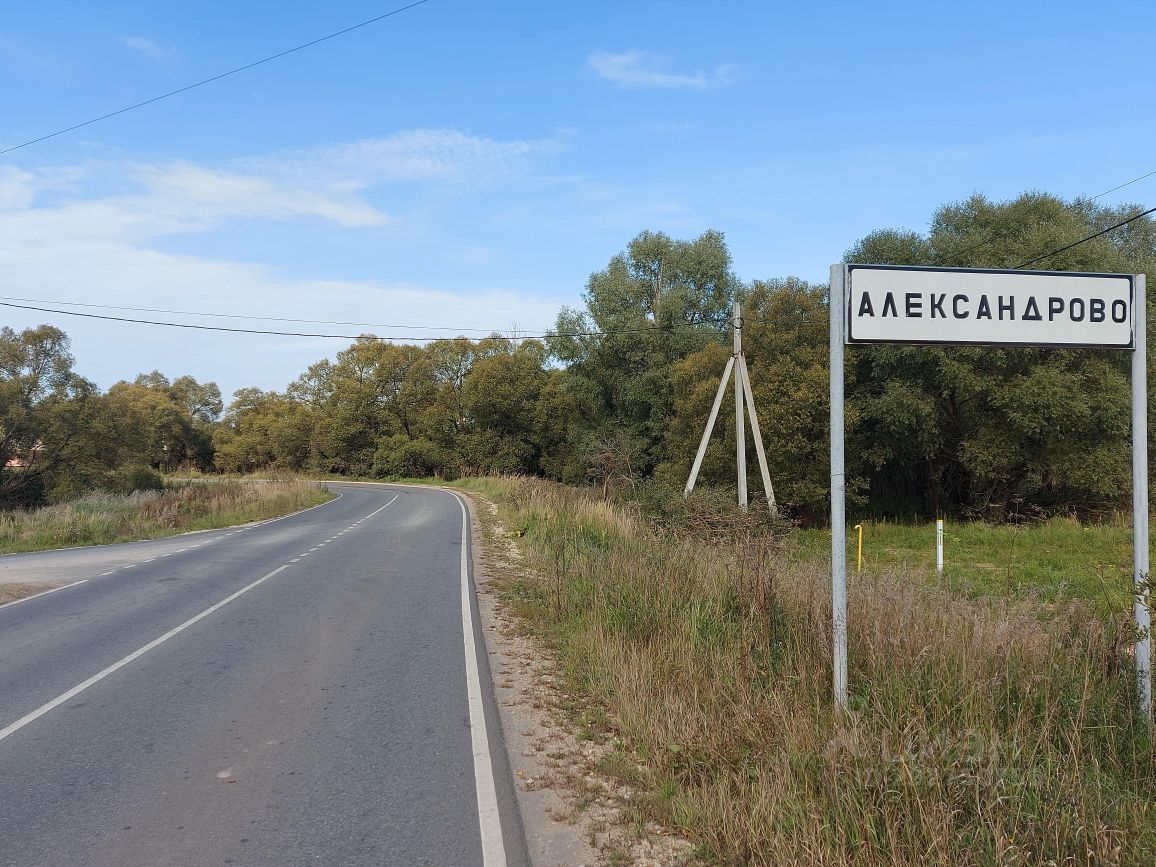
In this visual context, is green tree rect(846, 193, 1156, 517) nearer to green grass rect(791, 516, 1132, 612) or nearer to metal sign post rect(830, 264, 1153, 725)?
green grass rect(791, 516, 1132, 612)

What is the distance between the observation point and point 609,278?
45.8 m

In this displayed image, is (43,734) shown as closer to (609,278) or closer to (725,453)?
(725,453)

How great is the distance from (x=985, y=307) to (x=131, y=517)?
1035 inches

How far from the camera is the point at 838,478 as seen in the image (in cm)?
433

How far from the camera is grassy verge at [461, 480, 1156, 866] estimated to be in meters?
3.25

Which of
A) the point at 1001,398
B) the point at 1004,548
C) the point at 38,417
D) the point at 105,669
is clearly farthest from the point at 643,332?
the point at 105,669

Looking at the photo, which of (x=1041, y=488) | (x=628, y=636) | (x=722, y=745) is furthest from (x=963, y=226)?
(x=722, y=745)

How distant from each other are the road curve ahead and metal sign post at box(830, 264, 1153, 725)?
8.47ft

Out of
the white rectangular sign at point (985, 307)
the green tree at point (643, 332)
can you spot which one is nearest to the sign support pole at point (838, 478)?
the white rectangular sign at point (985, 307)

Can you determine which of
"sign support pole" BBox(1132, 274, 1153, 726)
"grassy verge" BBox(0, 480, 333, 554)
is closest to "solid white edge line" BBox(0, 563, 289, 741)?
"sign support pole" BBox(1132, 274, 1153, 726)

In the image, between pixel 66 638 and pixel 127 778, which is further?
pixel 66 638

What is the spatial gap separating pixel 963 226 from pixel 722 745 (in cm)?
3096

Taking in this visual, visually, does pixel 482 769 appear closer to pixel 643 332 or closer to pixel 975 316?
pixel 975 316

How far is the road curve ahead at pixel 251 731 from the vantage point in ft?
13.1
